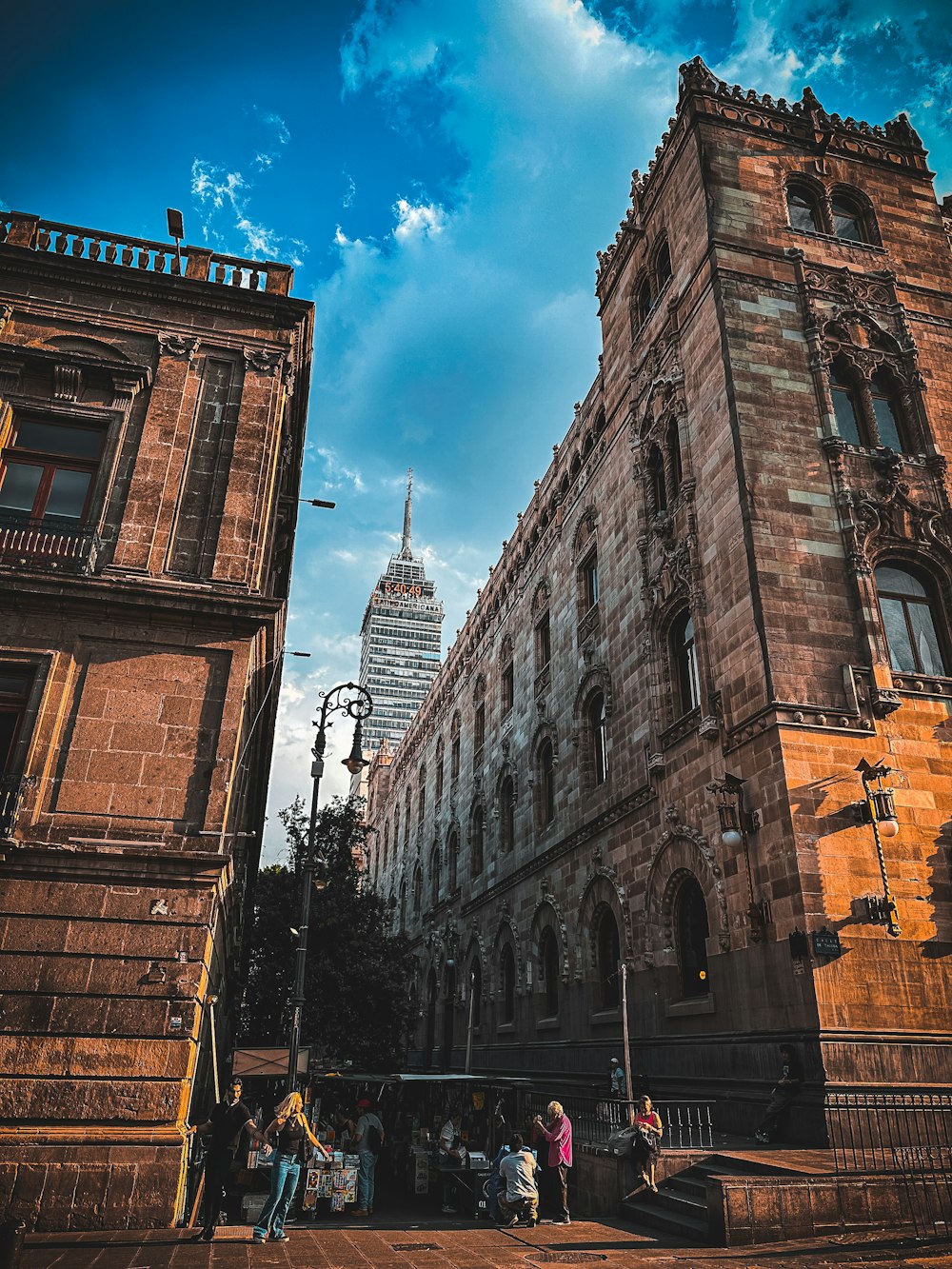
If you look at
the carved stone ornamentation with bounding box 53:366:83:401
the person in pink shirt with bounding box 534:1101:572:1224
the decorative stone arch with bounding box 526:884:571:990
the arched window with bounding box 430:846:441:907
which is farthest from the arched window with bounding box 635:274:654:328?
the arched window with bounding box 430:846:441:907

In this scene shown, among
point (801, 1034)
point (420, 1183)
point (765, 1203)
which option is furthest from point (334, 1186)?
point (801, 1034)

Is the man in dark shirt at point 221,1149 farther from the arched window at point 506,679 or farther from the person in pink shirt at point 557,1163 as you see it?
the arched window at point 506,679

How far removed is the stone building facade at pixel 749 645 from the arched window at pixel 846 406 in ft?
0.24

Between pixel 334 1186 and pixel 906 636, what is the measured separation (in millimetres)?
14736

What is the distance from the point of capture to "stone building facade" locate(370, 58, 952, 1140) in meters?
14.5

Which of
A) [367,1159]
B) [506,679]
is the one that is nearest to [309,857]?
[367,1159]

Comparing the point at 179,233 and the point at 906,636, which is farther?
the point at 906,636

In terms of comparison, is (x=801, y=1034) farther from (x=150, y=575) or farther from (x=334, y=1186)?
(x=150, y=575)

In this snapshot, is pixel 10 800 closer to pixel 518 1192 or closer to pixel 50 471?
pixel 50 471

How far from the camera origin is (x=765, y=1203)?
980 cm

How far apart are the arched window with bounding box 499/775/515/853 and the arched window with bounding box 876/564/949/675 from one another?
18.3m

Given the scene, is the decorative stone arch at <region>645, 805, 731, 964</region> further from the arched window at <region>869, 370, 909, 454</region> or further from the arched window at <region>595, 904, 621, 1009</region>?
the arched window at <region>869, 370, 909, 454</region>

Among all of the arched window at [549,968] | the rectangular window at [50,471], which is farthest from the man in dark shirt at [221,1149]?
the arched window at [549,968]

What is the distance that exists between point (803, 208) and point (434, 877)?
116 ft
